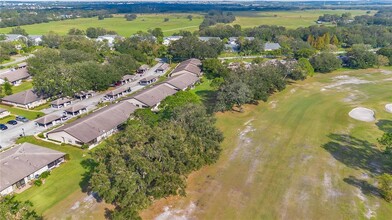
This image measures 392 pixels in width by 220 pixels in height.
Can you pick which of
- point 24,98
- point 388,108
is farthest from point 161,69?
point 388,108

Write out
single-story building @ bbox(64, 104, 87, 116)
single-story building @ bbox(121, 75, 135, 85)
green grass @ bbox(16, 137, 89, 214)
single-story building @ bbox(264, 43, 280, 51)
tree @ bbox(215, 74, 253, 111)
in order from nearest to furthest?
green grass @ bbox(16, 137, 89, 214) → tree @ bbox(215, 74, 253, 111) → single-story building @ bbox(64, 104, 87, 116) → single-story building @ bbox(121, 75, 135, 85) → single-story building @ bbox(264, 43, 280, 51)

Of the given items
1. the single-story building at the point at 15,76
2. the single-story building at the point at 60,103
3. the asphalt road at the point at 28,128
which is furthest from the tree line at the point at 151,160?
the single-story building at the point at 15,76

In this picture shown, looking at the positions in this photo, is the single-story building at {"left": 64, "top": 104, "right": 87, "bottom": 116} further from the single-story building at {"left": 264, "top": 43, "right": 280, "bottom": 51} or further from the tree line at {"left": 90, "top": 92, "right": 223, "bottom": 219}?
the single-story building at {"left": 264, "top": 43, "right": 280, "bottom": 51}

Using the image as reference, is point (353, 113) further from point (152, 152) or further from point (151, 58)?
point (151, 58)

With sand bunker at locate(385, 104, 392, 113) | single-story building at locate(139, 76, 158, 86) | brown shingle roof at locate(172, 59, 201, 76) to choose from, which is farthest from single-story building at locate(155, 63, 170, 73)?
sand bunker at locate(385, 104, 392, 113)

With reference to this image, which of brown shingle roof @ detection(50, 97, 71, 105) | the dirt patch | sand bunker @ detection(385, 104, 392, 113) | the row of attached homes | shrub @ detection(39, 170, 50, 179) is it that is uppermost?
the row of attached homes

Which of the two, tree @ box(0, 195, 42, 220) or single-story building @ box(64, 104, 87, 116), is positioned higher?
tree @ box(0, 195, 42, 220)

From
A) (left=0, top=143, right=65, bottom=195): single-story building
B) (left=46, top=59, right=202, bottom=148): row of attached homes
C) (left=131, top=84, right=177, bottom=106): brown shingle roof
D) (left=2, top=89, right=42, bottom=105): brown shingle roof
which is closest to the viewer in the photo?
(left=0, top=143, right=65, bottom=195): single-story building

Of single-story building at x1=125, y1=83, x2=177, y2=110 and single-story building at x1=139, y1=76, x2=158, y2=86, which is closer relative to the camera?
single-story building at x1=125, y1=83, x2=177, y2=110
